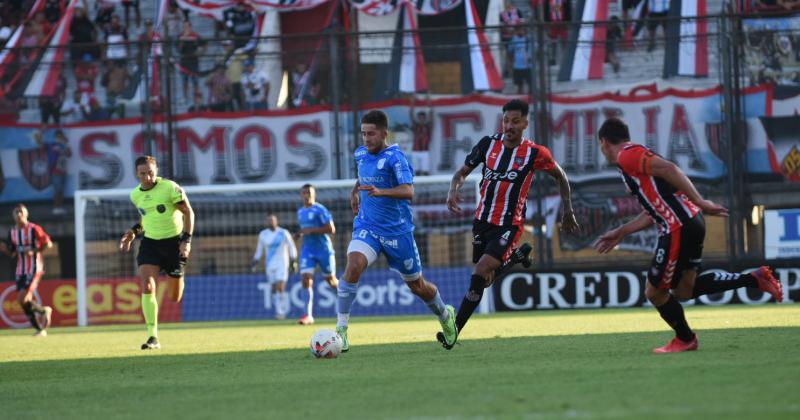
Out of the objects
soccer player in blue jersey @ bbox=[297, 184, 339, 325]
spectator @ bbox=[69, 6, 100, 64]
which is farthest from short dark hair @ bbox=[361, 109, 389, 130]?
spectator @ bbox=[69, 6, 100, 64]

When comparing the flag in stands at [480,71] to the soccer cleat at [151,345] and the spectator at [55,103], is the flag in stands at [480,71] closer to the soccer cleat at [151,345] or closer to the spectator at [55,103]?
the spectator at [55,103]

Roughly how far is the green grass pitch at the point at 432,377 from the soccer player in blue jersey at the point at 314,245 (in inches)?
191

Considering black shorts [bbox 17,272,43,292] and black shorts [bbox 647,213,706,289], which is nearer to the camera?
black shorts [bbox 647,213,706,289]

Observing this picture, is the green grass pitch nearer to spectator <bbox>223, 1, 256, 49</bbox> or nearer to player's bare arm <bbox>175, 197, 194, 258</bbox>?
player's bare arm <bbox>175, 197, 194, 258</bbox>

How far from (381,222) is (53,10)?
19891 mm

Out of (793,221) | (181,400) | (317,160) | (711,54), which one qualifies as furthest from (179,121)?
(181,400)

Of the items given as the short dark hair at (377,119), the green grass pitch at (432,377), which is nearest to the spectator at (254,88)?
the green grass pitch at (432,377)

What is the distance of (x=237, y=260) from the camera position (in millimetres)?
24391

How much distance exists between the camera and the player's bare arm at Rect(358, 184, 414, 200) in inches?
429

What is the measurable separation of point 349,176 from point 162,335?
6.82 metres

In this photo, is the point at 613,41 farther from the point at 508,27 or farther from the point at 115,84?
the point at 115,84

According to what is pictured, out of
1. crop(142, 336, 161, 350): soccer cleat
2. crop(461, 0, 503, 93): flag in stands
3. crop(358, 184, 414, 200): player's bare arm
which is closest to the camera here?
crop(358, 184, 414, 200): player's bare arm

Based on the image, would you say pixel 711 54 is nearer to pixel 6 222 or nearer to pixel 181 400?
pixel 6 222

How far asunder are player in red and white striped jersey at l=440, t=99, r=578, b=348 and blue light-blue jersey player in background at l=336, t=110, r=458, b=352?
46 centimetres
